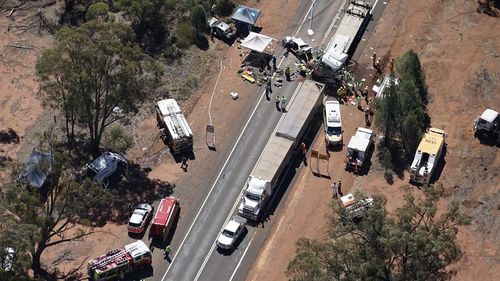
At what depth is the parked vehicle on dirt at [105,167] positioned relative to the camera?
79.0 m

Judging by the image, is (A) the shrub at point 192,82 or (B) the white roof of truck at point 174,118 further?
(A) the shrub at point 192,82

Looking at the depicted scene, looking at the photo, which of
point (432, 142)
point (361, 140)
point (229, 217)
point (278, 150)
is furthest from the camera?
point (361, 140)

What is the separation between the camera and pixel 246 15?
95.4 metres

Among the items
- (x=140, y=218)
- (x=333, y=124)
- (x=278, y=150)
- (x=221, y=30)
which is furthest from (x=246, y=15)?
(x=140, y=218)

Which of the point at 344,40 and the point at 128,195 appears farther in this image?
the point at 344,40

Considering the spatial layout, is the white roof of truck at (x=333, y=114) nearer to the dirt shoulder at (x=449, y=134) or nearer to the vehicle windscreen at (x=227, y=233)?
the dirt shoulder at (x=449, y=134)

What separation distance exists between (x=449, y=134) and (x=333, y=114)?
13022 millimetres

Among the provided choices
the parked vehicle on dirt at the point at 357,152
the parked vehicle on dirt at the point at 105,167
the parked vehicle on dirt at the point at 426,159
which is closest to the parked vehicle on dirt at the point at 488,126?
the parked vehicle on dirt at the point at 426,159

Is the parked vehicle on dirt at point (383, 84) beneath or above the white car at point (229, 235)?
above

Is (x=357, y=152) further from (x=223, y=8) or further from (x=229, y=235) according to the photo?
(x=223, y=8)

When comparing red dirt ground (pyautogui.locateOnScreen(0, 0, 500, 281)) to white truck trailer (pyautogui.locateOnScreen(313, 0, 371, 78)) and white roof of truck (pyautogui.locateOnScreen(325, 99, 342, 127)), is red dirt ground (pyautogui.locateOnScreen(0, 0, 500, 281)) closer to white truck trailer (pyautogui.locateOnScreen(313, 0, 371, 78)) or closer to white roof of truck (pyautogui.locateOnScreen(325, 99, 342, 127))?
white roof of truck (pyautogui.locateOnScreen(325, 99, 342, 127))

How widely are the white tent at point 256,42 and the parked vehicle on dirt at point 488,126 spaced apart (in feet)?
87.7

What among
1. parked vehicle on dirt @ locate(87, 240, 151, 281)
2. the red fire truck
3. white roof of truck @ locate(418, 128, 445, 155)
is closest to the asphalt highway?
the red fire truck

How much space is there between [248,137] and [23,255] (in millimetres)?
30806
